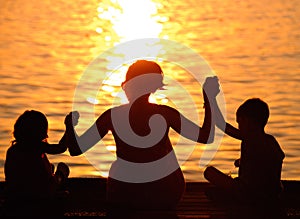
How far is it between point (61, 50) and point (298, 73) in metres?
6.22

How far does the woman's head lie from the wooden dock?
0.96 meters

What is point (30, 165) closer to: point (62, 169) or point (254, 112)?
point (62, 169)

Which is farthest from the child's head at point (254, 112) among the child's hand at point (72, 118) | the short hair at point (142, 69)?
the child's hand at point (72, 118)

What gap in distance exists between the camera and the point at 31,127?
9633 mm

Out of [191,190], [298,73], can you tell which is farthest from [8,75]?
[191,190]

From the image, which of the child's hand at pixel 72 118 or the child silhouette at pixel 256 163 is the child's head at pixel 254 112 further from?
the child's hand at pixel 72 118

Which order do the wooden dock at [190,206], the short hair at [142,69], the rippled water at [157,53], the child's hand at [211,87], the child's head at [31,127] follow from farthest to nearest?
1. the rippled water at [157,53]
2. the child's head at [31,127]
3. the short hair at [142,69]
4. the child's hand at [211,87]
5. the wooden dock at [190,206]

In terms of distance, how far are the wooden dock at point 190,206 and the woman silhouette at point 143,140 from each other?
154 millimetres

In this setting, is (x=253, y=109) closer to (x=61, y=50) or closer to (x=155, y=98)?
Answer: (x=155, y=98)

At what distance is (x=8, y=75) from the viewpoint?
22.6 metres

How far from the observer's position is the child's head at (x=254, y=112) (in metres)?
9.73

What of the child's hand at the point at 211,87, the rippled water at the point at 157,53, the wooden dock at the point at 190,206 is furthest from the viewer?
the rippled water at the point at 157,53

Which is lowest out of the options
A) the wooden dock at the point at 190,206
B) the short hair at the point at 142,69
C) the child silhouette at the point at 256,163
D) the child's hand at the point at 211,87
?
the wooden dock at the point at 190,206

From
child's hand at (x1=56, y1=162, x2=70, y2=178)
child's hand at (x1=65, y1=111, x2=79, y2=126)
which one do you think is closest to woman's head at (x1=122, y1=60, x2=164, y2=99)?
child's hand at (x1=65, y1=111, x2=79, y2=126)
